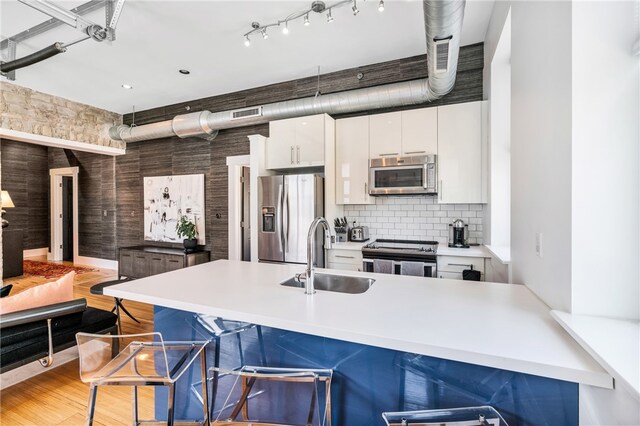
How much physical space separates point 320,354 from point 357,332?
391 mm

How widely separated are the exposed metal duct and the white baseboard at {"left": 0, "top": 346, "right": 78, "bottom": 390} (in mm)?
3349

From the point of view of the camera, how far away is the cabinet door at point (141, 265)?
17.1ft

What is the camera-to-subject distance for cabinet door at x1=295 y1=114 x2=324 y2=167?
3.74 m

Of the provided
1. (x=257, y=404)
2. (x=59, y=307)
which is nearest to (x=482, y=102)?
(x=257, y=404)

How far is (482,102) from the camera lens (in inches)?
128

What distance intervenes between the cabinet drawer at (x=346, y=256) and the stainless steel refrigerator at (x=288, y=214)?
147 mm

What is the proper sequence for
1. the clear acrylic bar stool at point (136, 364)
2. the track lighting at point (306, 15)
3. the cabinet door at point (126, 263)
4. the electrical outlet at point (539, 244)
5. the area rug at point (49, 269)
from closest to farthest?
the clear acrylic bar stool at point (136, 364)
the electrical outlet at point (539, 244)
the track lighting at point (306, 15)
the cabinet door at point (126, 263)
the area rug at point (49, 269)

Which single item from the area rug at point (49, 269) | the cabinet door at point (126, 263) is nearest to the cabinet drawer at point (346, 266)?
the cabinet door at point (126, 263)

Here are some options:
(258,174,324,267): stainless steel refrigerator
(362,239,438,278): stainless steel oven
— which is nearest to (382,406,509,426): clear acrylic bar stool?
(362,239,438,278): stainless steel oven

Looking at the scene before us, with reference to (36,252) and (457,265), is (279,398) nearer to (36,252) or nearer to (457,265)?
(457,265)

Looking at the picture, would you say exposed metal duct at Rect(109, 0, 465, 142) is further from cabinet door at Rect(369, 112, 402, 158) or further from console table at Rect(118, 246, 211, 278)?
console table at Rect(118, 246, 211, 278)

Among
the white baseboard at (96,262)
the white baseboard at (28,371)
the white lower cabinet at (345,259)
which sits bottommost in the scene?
the white baseboard at (28,371)

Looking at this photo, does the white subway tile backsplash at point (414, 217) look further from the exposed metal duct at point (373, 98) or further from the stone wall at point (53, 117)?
the stone wall at point (53, 117)

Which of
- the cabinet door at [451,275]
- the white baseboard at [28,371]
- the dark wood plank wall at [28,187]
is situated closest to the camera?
the white baseboard at [28,371]
